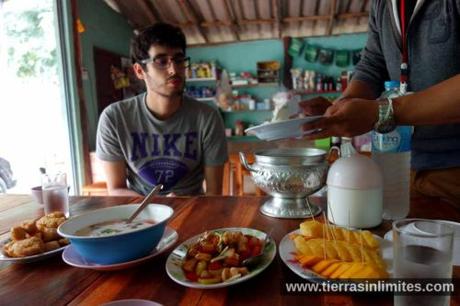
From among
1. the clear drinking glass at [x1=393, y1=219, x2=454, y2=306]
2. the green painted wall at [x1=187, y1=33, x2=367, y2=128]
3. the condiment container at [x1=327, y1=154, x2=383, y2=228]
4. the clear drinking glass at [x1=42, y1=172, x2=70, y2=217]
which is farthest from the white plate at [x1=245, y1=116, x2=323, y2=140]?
the green painted wall at [x1=187, y1=33, x2=367, y2=128]

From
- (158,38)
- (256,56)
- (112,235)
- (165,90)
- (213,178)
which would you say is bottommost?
(213,178)

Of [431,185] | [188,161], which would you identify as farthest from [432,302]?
[188,161]

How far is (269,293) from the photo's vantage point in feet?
1.80

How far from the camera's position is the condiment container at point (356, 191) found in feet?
2.52

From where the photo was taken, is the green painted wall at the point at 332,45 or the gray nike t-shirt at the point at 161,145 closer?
the gray nike t-shirt at the point at 161,145

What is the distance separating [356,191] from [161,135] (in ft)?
3.57

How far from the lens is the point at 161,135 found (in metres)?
1.64

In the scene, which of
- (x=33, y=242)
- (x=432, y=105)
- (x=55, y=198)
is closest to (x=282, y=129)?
(x=432, y=105)

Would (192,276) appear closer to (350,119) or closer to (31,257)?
(31,257)

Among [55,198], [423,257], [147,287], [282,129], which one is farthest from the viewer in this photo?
[55,198]

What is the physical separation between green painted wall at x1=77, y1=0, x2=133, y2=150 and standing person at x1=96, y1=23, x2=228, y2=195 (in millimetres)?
2098

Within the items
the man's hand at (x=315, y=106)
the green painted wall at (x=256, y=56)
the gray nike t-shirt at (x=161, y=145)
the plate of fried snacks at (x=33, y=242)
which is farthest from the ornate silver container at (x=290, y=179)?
the green painted wall at (x=256, y=56)

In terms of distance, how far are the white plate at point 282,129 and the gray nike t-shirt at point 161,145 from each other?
89 centimetres

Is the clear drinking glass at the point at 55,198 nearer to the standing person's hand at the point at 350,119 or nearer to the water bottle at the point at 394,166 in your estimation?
the standing person's hand at the point at 350,119
